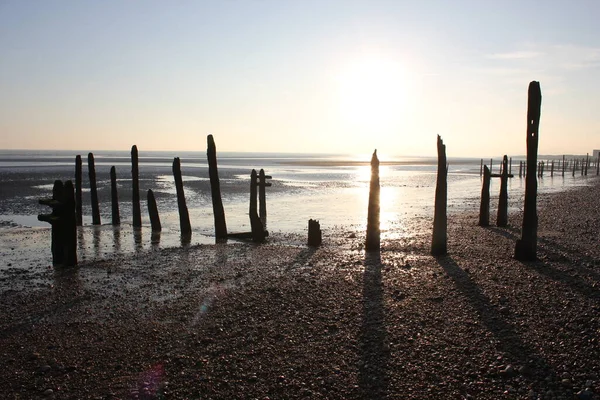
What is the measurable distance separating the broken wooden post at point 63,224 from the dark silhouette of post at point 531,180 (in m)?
11.1

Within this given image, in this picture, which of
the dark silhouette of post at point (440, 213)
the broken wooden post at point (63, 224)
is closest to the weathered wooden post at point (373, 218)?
the dark silhouette of post at point (440, 213)

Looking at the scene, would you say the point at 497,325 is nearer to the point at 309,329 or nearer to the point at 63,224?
the point at 309,329

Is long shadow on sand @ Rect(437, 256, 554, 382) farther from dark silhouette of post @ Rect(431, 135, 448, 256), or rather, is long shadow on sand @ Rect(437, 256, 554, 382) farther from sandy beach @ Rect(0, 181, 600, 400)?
dark silhouette of post @ Rect(431, 135, 448, 256)

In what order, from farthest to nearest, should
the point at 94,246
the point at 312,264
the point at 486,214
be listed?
1. the point at 486,214
2. the point at 94,246
3. the point at 312,264

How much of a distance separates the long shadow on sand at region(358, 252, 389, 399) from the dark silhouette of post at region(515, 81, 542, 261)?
164 inches

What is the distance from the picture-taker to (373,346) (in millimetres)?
6496

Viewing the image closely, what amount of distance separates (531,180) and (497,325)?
17.7 ft

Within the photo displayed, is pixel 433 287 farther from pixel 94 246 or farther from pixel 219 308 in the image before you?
pixel 94 246

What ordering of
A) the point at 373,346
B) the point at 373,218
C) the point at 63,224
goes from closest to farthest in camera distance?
the point at 373,346
the point at 63,224
the point at 373,218

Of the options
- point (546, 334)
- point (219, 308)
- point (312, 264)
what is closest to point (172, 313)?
point (219, 308)

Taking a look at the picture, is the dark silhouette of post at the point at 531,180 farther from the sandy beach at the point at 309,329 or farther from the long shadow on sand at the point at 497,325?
the long shadow on sand at the point at 497,325

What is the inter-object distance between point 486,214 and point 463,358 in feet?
42.4

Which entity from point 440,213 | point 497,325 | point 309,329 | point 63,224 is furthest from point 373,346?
point 63,224

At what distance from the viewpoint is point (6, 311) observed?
27.2ft
